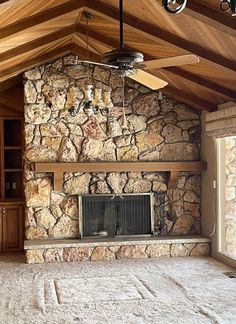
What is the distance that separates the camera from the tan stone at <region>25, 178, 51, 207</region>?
6859mm

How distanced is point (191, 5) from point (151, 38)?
1219mm

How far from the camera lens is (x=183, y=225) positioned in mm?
7289

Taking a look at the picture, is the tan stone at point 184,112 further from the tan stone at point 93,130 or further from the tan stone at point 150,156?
the tan stone at point 93,130

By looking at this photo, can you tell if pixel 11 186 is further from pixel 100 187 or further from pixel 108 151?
pixel 108 151

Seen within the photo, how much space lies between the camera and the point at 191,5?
3.74m

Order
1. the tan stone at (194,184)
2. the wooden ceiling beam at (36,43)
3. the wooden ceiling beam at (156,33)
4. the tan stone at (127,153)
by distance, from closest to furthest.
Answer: the wooden ceiling beam at (156,33) → the wooden ceiling beam at (36,43) → the tan stone at (127,153) → the tan stone at (194,184)

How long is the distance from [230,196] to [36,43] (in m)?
3.55

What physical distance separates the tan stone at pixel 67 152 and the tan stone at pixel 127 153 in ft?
2.34

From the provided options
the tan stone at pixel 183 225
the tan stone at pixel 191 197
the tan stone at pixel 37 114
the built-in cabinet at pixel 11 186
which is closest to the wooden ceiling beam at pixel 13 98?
the built-in cabinet at pixel 11 186

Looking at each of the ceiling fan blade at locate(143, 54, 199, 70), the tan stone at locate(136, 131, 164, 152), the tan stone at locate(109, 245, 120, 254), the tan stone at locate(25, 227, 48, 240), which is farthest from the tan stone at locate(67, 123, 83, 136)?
the ceiling fan blade at locate(143, 54, 199, 70)

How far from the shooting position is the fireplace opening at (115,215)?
7.00m

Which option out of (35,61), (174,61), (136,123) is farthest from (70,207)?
(174,61)

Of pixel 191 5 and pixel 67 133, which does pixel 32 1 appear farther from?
pixel 67 133

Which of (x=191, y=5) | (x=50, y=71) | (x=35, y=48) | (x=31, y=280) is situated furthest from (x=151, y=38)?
(x=31, y=280)
